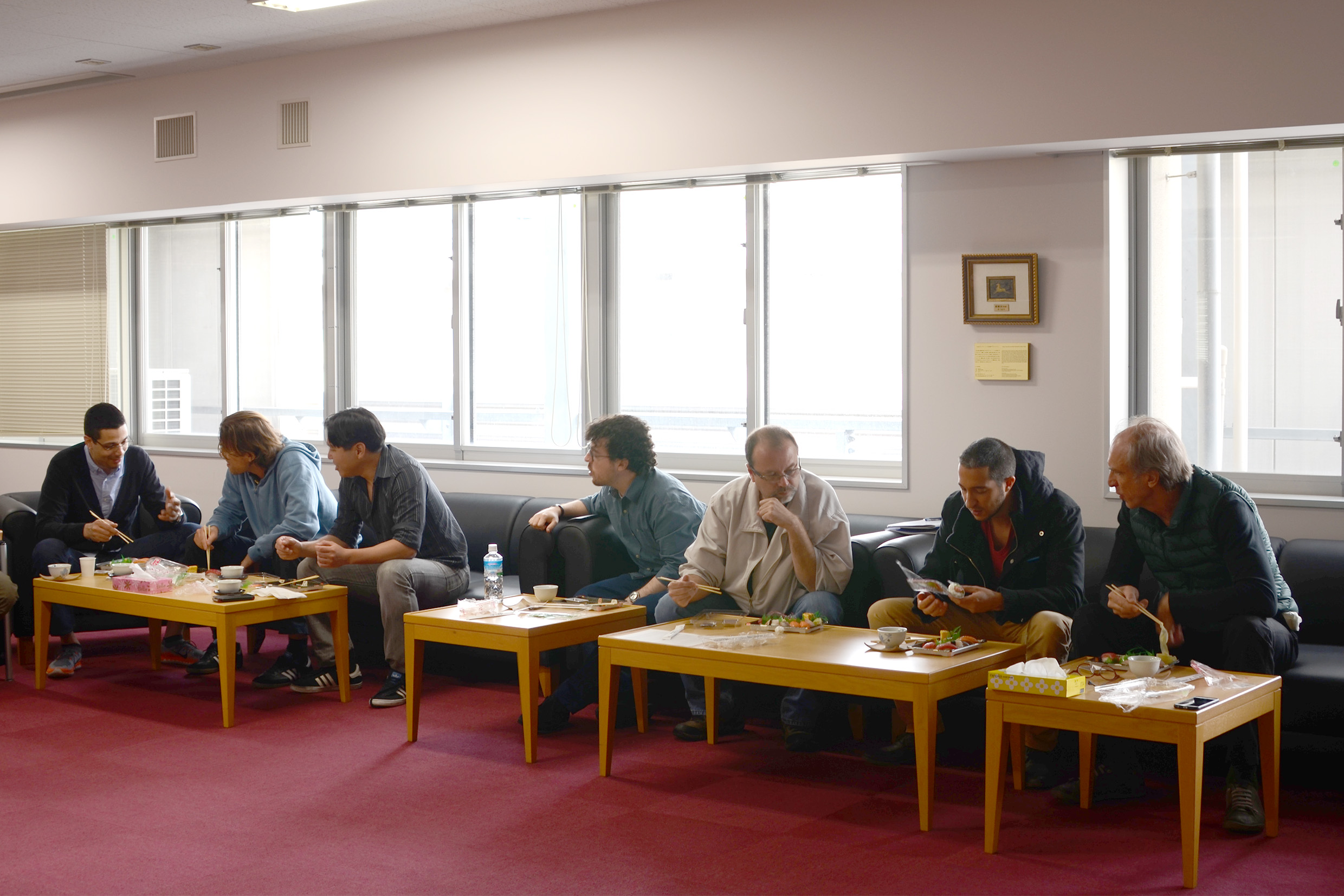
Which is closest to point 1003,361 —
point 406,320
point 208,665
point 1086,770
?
point 1086,770

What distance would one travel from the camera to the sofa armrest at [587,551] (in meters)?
5.11

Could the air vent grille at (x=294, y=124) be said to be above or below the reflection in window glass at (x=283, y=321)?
above

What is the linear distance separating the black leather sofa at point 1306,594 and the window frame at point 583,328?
984 millimetres

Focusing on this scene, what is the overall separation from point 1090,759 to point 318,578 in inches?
121

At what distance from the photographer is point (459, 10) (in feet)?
19.6

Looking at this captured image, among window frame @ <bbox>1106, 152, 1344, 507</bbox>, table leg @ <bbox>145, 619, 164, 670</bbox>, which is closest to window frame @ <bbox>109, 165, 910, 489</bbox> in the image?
window frame @ <bbox>1106, 152, 1344, 507</bbox>

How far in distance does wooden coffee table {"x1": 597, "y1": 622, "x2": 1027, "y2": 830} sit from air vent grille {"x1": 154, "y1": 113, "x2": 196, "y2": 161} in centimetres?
476

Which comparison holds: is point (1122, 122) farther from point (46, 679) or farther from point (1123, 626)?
point (46, 679)

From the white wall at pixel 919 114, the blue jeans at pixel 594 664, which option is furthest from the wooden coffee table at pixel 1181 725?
the white wall at pixel 919 114

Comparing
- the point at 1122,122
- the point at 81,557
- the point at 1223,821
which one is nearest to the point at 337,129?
the point at 81,557

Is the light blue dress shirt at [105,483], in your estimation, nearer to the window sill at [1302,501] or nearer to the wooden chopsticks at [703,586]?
the wooden chopsticks at [703,586]

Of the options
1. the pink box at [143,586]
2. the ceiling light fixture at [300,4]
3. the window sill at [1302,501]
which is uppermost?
the ceiling light fixture at [300,4]

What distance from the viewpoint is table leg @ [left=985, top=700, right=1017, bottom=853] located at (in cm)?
329

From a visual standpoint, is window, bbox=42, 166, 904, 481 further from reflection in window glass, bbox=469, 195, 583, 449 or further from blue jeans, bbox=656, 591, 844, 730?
blue jeans, bbox=656, 591, 844, 730
